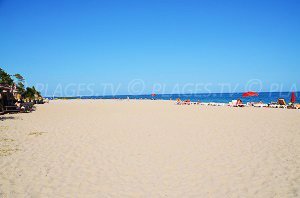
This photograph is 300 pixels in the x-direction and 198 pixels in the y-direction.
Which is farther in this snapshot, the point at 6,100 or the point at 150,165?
the point at 6,100

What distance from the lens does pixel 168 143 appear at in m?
8.94

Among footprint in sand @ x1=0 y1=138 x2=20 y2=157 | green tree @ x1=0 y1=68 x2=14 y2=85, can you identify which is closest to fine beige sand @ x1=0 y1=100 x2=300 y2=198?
footprint in sand @ x1=0 y1=138 x2=20 y2=157

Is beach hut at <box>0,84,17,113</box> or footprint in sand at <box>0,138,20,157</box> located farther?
beach hut at <box>0,84,17,113</box>

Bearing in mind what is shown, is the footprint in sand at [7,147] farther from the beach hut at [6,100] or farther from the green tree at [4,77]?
the green tree at [4,77]


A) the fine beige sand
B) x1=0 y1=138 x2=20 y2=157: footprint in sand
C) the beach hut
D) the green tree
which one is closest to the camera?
the fine beige sand

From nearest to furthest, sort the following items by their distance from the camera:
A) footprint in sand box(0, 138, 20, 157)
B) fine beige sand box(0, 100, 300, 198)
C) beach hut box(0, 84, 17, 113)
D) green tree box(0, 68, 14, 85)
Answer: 1. fine beige sand box(0, 100, 300, 198)
2. footprint in sand box(0, 138, 20, 157)
3. beach hut box(0, 84, 17, 113)
4. green tree box(0, 68, 14, 85)

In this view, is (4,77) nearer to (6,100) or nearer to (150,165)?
(6,100)

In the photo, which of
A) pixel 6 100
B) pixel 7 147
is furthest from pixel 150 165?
pixel 6 100

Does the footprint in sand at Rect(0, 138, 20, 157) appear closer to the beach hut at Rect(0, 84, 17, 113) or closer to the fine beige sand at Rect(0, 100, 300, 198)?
the fine beige sand at Rect(0, 100, 300, 198)

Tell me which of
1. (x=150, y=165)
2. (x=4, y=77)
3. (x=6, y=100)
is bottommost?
(x=150, y=165)

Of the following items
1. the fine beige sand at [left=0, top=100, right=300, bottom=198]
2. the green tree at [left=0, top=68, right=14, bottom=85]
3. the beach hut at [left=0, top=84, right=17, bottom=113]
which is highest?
the green tree at [left=0, top=68, right=14, bottom=85]

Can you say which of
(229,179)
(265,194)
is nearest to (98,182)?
(229,179)

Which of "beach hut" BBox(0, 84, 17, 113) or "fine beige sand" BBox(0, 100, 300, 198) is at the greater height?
"beach hut" BBox(0, 84, 17, 113)

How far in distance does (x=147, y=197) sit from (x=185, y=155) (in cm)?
300
